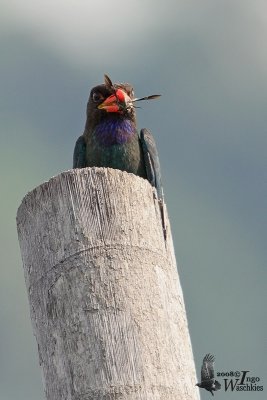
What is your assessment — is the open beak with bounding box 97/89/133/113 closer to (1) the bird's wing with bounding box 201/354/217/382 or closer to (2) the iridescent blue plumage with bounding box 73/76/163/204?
(2) the iridescent blue plumage with bounding box 73/76/163/204

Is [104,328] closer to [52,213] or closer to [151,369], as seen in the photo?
[151,369]

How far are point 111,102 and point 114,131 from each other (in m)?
0.31

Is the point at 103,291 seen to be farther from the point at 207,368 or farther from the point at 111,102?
the point at 111,102

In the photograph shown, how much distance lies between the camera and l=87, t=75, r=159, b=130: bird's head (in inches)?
337

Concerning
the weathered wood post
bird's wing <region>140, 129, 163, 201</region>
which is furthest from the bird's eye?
the weathered wood post

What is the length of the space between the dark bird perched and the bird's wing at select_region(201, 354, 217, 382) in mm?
3329

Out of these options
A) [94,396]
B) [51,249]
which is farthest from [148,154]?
[94,396]

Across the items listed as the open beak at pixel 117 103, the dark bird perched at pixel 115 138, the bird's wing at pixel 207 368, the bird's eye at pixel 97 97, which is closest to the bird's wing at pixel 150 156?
the dark bird perched at pixel 115 138

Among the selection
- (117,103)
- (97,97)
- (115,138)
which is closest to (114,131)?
(115,138)

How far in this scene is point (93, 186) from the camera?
191 inches

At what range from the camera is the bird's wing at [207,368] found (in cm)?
478

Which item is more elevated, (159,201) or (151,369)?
(159,201)

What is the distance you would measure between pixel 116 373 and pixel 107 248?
0.65 metres

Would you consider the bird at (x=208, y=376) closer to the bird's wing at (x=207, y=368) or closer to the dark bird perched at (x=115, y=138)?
the bird's wing at (x=207, y=368)
